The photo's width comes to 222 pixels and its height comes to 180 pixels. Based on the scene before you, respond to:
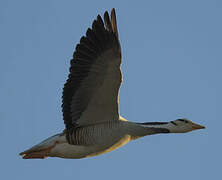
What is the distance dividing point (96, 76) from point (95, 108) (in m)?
1.05

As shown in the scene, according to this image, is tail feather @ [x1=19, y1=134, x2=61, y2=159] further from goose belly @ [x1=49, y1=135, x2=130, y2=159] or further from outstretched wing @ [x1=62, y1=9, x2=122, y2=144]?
outstretched wing @ [x1=62, y1=9, x2=122, y2=144]

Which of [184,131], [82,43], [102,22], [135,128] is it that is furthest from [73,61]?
[184,131]

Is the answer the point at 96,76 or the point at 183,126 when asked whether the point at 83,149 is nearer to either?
the point at 96,76

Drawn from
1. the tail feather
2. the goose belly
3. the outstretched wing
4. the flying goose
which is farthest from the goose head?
the tail feather

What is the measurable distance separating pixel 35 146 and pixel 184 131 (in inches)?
172

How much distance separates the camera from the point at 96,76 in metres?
11.9

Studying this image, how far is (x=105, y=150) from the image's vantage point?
40.4 feet

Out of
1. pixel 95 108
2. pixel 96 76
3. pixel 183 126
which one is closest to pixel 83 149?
pixel 95 108

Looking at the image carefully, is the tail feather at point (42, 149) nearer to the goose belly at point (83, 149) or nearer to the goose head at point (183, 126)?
the goose belly at point (83, 149)

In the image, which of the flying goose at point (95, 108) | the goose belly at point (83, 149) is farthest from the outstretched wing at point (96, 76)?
the goose belly at point (83, 149)

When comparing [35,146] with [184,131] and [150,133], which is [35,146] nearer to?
[150,133]

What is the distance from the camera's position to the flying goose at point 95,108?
11.8m

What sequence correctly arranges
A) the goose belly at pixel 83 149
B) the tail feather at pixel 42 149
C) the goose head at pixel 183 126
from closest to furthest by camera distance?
the goose belly at pixel 83 149
the tail feather at pixel 42 149
the goose head at pixel 183 126

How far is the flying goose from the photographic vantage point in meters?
11.8
